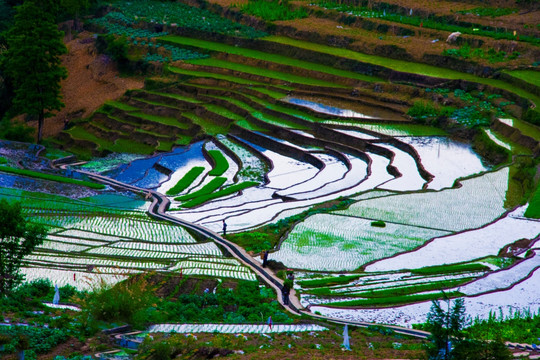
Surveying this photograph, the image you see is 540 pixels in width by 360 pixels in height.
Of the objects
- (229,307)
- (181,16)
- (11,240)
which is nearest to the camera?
(11,240)

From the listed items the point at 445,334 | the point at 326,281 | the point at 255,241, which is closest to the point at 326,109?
the point at 255,241

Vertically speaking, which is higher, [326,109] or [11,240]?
[326,109]

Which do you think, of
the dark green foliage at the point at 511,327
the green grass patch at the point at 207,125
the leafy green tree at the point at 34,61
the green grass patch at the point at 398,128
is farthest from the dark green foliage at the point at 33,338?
the leafy green tree at the point at 34,61

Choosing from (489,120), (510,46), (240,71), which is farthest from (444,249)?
(240,71)

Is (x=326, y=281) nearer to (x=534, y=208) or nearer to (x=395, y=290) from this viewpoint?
(x=395, y=290)

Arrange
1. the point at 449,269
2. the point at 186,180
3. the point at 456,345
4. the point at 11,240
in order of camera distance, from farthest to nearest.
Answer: the point at 186,180
the point at 449,269
the point at 11,240
the point at 456,345
